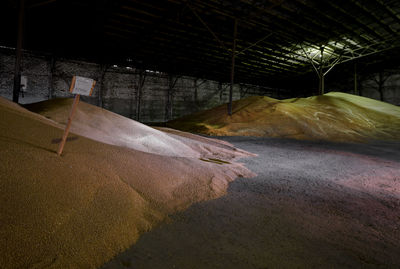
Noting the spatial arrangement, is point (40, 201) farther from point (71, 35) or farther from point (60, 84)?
point (60, 84)

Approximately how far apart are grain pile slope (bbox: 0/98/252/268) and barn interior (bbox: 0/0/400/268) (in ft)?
0.04

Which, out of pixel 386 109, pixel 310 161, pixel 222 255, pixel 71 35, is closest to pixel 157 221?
pixel 222 255

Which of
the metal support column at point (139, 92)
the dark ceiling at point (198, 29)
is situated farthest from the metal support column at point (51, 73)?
the metal support column at point (139, 92)

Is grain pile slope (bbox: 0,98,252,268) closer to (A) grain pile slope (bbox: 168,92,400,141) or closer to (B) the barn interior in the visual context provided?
(B) the barn interior

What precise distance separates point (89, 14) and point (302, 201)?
1077 cm

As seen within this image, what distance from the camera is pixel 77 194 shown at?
5.64 ft

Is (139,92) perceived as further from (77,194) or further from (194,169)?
(77,194)

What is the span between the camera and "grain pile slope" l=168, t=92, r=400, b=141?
8.87m

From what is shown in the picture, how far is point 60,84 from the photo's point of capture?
44.0 feet

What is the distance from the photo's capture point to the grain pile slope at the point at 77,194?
122 centimetres

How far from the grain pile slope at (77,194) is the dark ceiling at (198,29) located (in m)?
6.84

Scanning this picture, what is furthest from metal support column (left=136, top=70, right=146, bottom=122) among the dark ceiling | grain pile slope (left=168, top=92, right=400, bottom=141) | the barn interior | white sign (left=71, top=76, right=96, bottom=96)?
white sign (left=71, top=76, right=96, bottom=96)

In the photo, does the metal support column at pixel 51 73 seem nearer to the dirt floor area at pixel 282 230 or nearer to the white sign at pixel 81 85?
the white sign at pixel 81 85

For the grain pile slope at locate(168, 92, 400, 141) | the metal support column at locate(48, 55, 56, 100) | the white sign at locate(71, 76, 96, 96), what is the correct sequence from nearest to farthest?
the white sign at locate(71, 76, 96, 96) → the grain pile slope at locate(168, 92, 400, 141) → the metal support column at locate(48, 55, 56, 100)
